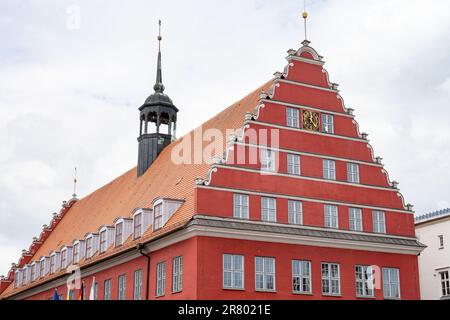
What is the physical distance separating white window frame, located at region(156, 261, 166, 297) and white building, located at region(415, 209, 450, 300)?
23080 mm

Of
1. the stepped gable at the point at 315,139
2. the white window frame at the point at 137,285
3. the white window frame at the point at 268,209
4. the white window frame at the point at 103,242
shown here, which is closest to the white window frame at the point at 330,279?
the stepped gable at the point at 315,139

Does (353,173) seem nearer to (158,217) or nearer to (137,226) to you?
(158,217)

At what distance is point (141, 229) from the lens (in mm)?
40375

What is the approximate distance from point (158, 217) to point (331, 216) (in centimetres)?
881

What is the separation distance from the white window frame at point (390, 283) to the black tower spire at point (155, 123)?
724 inches

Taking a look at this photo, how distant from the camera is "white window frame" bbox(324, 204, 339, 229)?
38781mm

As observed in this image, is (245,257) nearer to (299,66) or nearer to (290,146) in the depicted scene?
(290,146)

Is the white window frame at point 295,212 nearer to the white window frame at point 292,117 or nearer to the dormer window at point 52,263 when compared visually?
the white window frame at point 292,117

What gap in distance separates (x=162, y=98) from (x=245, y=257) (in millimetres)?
18565

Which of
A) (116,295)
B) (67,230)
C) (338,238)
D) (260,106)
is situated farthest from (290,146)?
(67,230)

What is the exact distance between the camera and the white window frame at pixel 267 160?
3778 cm

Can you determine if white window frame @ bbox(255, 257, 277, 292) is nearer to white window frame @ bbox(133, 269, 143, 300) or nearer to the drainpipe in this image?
the drainpipe

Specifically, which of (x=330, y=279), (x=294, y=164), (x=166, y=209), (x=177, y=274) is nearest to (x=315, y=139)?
(x=294, y=164)

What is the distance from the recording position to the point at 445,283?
175ft
